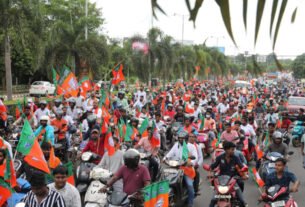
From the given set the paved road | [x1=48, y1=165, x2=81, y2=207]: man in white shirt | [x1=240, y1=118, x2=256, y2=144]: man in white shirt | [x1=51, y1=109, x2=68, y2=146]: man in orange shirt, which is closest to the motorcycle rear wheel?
the paved road

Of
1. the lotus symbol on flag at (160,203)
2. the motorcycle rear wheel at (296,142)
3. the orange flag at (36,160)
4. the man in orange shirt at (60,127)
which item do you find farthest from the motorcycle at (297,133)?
the orange flag at (36,160)

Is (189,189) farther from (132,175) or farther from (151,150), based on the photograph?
(132,175)

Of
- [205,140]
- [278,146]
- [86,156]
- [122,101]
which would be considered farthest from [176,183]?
[122,101]

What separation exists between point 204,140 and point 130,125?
8.36 feet

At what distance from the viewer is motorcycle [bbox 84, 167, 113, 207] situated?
5.74 m

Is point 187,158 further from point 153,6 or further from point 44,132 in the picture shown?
point 153,6

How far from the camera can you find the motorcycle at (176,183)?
6.97 metres

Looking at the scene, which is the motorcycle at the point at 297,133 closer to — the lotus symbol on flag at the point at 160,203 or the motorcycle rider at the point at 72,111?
the motorcycle rider at the point at 72,111

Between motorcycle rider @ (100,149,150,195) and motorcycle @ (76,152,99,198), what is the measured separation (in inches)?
47.7

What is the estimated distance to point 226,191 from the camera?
20.2 ft

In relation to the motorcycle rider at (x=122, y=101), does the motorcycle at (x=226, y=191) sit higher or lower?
lower

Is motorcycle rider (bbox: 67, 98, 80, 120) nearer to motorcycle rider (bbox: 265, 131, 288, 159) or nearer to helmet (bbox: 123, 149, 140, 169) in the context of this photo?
motorcycle rider (bbox: 265, 131, 288, 159)

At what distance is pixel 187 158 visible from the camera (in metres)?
7.50

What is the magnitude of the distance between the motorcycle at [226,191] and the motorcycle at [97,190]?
4.80 ft
